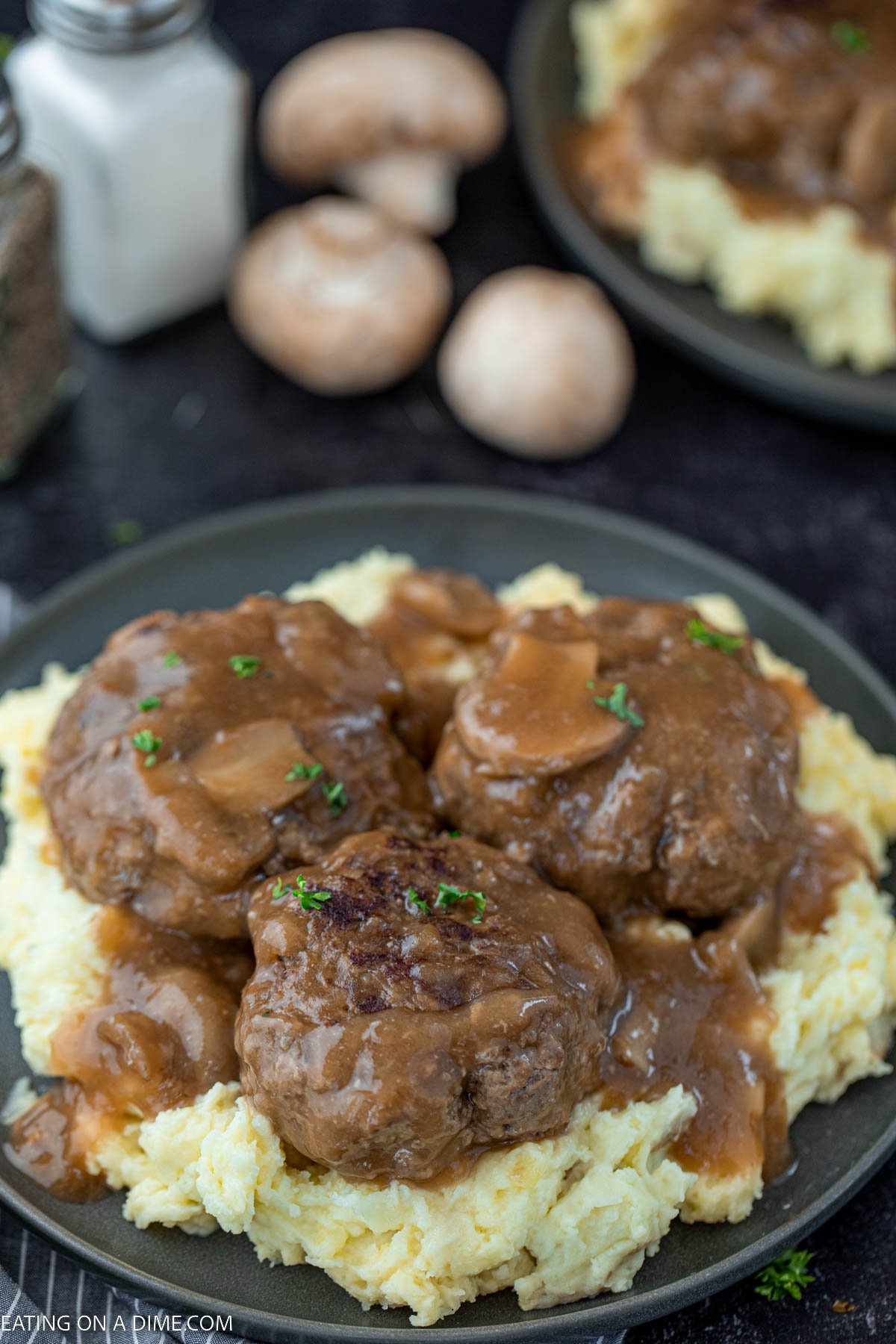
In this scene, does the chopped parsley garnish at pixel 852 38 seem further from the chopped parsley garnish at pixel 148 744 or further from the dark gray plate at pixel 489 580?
the chopped parsley garnish at pixel 148 744

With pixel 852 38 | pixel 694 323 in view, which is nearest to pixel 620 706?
pixel 694 323

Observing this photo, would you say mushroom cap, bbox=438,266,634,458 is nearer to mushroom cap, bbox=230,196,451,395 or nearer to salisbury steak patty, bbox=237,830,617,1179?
mushroom cap, bbox=230,196,451,395

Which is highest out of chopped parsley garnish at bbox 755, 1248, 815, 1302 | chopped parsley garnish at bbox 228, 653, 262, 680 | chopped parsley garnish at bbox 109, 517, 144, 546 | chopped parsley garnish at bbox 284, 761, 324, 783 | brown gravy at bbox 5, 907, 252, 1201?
chopped parsley garnish at bbox 228, 653, 262, 680

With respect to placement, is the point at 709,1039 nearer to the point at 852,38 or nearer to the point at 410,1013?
the point at 410,1013

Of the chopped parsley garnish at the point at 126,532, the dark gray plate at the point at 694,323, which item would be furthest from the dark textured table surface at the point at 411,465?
the dark gray plate at the point at 694,323

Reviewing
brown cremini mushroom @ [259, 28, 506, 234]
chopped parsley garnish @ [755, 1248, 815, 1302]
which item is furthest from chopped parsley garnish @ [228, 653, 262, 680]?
brown cremini mushroom @ [259, 28, 506, 234]

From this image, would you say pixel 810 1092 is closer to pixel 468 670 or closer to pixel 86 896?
pixel 468 670

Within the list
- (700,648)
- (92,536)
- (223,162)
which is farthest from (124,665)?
(223,162)
